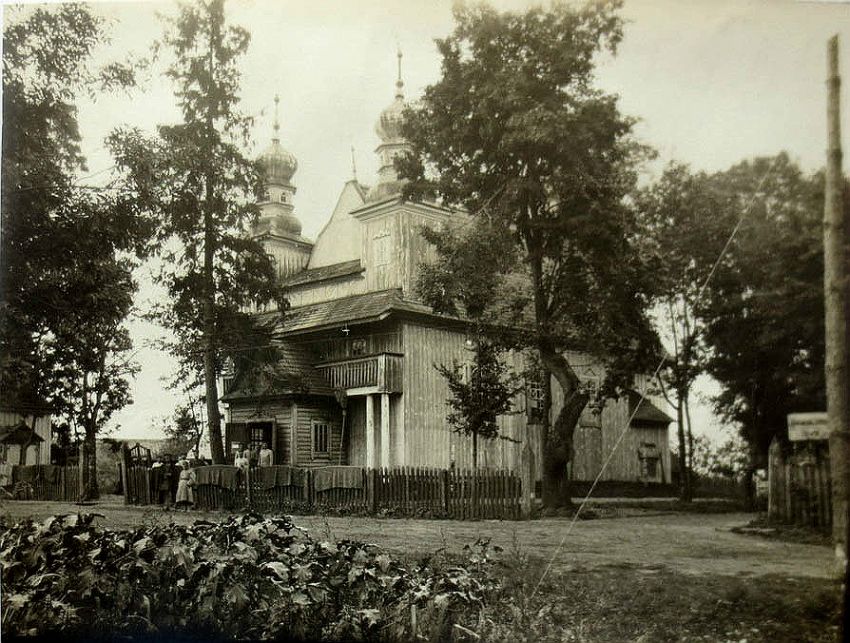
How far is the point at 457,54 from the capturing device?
A: 469 cm

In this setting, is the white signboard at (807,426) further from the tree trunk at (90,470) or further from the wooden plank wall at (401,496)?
the tree trunk at (90,470)

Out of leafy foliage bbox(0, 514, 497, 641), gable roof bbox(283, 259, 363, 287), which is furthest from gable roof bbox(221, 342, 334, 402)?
leafy foliage bbox(0, 514, 497, 641)

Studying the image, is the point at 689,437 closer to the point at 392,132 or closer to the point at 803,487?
the point at 803,487

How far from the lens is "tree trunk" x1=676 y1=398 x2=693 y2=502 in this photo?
4438 millimetres

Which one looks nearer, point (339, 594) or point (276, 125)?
point (339, 594)

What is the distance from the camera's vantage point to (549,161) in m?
4.73

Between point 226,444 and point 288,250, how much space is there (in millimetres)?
1582

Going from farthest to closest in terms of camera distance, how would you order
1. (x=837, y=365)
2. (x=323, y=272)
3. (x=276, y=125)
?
(x=323, y=272), (x=276, y=125), (x=837, y=365)

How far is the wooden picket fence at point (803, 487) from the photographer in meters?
3.98

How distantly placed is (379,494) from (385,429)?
202cm

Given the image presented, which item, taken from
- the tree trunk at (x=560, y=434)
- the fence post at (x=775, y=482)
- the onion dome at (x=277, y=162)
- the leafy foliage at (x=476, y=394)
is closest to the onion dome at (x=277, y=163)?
the onion dome at (x=277, y=162)

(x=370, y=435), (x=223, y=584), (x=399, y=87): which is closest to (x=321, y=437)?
(x=370, y=435)

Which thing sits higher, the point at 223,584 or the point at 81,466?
the point at 81,466

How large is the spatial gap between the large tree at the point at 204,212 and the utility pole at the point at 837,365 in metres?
3.45
